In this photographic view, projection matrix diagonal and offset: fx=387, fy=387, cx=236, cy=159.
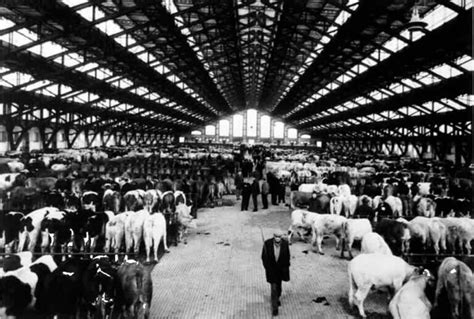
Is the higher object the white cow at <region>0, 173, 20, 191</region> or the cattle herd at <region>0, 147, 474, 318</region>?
the white cow at <region>0, 173, 20, 191</region>

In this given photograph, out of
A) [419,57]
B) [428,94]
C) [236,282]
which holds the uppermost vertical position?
[419,57]

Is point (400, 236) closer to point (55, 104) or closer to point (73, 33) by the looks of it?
point (73, 33)

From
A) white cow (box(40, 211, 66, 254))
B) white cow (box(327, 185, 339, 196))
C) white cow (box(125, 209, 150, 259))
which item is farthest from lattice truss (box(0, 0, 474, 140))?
white cow (box(125, 209, 150, 259))

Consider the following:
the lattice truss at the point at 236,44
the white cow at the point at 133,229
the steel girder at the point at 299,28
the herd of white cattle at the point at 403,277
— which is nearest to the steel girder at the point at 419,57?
the lattice truss at the point at 236,44

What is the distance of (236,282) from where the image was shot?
741cm

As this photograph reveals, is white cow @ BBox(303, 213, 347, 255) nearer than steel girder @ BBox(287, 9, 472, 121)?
Yes

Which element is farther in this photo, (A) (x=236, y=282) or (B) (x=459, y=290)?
(A) (x=236, y=282)

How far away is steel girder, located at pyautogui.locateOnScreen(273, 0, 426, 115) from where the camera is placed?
15.1 meters

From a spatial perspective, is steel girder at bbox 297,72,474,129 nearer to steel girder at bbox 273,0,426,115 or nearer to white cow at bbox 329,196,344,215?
steel girder at bbox 273,0,426,115

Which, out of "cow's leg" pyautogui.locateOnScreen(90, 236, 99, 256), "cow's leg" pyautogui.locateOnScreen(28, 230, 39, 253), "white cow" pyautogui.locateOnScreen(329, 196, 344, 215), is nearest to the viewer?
"cow's leg" pyautogui.locateOnScreen(28, 230, 39, 253)

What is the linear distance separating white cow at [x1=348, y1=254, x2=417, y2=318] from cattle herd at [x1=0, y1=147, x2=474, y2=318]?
2cm

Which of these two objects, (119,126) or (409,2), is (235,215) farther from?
(119,126)

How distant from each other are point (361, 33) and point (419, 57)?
2959 millimetres

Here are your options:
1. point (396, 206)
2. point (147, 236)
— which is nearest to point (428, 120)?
point (396, 206)
